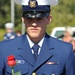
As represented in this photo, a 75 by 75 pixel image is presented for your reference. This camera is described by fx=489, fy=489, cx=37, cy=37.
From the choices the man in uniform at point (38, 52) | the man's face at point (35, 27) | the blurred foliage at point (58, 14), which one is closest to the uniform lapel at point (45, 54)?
the man in uniform at point (38, 52)

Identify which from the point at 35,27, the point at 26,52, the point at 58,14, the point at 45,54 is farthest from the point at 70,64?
the point at 58,14

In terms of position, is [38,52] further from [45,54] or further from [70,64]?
[70,64]

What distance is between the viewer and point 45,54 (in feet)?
17.1

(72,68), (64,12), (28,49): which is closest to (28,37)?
(28,49)

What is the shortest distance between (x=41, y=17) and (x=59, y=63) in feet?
1.76

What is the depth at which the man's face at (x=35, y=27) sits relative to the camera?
→ 16.4 ft

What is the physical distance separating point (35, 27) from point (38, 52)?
33 cm

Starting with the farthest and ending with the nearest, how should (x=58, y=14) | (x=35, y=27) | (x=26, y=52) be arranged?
(x=58, y=14) < (x=26, y=52) < (x=35, y=27)

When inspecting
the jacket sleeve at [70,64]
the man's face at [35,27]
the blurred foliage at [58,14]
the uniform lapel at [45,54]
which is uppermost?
the man's face at [35,27]

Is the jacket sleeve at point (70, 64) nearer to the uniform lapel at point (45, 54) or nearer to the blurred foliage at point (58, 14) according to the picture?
the uniform lapel at point (45, 54)

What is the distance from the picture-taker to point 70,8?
45062 millimetres

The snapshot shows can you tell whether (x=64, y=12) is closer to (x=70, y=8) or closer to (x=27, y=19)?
(x=70, y=8)

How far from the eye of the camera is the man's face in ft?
16.4

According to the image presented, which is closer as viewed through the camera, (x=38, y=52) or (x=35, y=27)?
(x=35, y=27)
